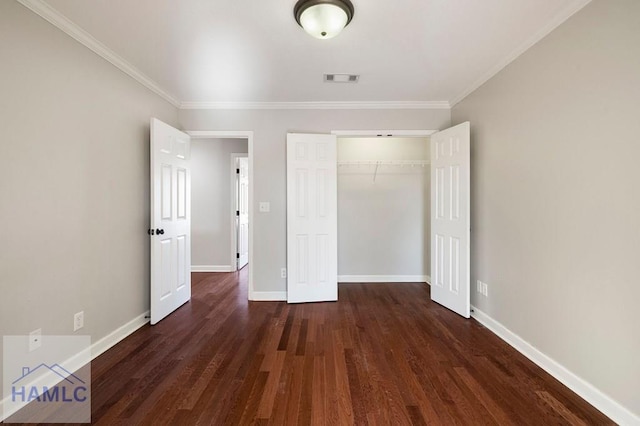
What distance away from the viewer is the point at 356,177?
14.0 ft

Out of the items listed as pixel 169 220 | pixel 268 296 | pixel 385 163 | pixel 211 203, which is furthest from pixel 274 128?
pixel 211 203

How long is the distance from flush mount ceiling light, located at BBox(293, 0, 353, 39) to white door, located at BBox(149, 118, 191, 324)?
1.83m

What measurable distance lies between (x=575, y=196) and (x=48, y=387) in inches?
144

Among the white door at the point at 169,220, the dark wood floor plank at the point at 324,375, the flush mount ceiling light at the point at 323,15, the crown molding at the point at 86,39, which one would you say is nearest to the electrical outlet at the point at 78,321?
the dark wood floor plank at the point at 324,375

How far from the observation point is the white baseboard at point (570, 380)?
4.89 feet

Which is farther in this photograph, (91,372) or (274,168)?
(274,168)

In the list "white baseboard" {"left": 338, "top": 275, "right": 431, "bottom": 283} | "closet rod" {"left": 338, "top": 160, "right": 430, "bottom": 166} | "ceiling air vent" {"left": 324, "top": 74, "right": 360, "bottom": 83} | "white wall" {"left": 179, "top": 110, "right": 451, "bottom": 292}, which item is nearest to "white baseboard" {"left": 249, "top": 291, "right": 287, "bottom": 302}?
"white wall" {"left": 179, "top": 110, "right": 451, "bottom": 292}

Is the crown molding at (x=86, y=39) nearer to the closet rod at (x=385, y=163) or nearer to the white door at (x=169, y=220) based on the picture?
the white door at (x=169, y=220)

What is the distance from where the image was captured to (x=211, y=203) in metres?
5.04

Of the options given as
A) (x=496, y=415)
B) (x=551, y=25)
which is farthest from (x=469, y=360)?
(x=551, y=25)

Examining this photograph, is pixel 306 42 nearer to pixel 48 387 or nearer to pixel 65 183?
pixel 65 183

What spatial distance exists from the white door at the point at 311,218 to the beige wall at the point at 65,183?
161 centimetres

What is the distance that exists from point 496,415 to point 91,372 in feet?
8.82

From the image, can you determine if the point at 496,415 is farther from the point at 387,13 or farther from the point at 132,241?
the point at 132,241
